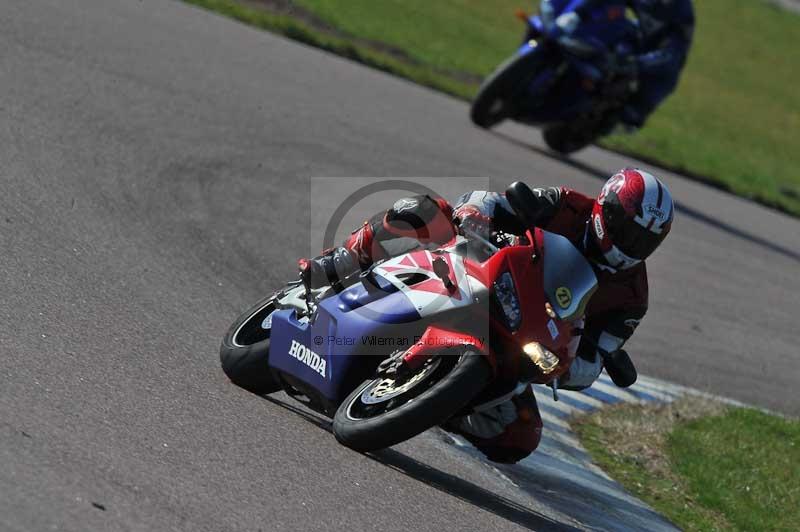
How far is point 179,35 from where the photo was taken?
12.2 m

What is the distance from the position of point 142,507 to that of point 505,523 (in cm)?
168

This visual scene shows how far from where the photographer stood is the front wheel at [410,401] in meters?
4.87

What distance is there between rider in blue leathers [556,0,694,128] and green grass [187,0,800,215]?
195cm

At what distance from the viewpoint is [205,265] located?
7406 millimetres

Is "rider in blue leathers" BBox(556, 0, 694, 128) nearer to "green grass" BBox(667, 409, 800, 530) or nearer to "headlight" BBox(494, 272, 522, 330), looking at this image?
"green grass" BBox(667, 409, 800, 530)

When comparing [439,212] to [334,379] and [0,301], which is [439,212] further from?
[0,301]

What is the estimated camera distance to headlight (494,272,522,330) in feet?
16.6

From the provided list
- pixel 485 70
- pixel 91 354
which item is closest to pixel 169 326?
pixel 91 354

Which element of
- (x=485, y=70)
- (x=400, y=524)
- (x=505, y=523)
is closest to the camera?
(x=400, y=524)

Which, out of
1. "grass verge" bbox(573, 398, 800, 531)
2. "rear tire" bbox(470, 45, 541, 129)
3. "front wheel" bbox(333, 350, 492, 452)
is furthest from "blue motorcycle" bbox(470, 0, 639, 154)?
"front wheel" bbox(333, 350, 492, 452)

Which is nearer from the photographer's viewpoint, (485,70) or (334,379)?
(334,379)

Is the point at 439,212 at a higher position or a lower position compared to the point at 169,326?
higher

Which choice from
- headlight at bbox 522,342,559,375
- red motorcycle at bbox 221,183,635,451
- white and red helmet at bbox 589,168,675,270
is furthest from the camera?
white and red helmet at bbox 589,168,675,270

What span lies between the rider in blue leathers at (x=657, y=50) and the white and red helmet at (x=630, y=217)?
8716mm
